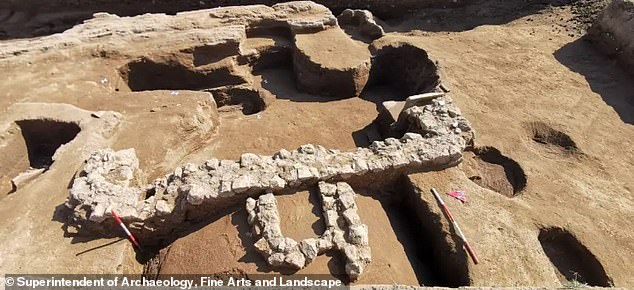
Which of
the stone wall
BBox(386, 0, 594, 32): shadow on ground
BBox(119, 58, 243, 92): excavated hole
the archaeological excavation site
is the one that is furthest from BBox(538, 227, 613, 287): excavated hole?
the stone wall

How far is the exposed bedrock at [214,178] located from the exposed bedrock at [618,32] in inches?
208

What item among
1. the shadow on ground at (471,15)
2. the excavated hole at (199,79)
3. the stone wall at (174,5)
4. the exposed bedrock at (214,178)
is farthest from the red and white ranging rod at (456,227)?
the stone wall at (174,5)

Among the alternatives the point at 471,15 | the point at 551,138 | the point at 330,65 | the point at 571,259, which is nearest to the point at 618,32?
the point at 471,15

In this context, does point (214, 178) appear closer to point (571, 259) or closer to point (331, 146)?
point (331, 146)

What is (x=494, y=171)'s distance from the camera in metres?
7.15

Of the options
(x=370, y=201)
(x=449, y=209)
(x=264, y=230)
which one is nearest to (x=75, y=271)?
(x=264, y=230)

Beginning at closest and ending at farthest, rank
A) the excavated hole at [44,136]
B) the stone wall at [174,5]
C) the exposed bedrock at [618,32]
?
the excavated hole at [44,136] → the exposed bedrock at [618,32] → the stone wall at [174,5]

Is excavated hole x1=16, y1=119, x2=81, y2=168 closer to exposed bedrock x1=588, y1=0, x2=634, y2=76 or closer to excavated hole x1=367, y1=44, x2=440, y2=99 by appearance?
excavated hole x1=367, y1=44, x2=440, y2=99

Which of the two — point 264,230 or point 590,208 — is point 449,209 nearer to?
point 590,208

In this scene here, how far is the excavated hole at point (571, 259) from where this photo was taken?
5.72 meters

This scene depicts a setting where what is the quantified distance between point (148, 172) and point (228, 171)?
173cm

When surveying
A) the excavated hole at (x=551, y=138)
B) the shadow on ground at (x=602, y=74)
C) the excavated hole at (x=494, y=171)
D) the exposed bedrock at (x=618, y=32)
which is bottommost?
the excavated hole at (x=494, y=171)

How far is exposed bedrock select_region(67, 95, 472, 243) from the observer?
5.68m

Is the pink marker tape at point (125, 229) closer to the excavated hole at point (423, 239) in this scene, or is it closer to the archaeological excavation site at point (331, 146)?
the archaeological excavation site at point (331, 146)
